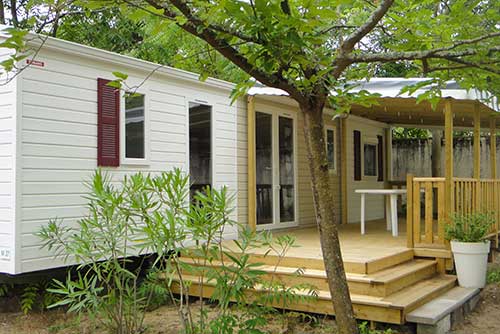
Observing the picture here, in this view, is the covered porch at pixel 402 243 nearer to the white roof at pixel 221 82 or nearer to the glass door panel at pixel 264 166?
the white roof at pixel 221 82

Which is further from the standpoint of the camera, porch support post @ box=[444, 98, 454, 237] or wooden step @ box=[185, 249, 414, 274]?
porch support post @ box=[444, 98, 454, 237]

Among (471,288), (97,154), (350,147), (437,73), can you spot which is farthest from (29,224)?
(350,147)

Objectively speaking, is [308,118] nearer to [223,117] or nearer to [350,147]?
[223,117]

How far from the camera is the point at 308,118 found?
354cm

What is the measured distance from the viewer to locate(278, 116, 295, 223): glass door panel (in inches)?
316

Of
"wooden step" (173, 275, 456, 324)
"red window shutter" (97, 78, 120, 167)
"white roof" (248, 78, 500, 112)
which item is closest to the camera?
"wooden step" (173, 275, 456, 324)

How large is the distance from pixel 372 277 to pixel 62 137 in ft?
10.5

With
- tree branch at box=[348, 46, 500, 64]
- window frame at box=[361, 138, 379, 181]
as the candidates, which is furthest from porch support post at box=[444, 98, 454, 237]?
window frame at box=[361, 138, 379, 181]

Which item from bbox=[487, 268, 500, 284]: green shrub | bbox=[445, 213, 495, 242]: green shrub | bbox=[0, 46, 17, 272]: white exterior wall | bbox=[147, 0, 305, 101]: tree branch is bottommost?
bbox=[487, 268, 500, 284]: green shrub

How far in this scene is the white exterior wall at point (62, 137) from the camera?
4.60 meters

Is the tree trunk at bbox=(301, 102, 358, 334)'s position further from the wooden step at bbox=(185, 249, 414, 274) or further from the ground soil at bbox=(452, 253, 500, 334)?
the ground soil at bbox=(452, 253, 500, 334)

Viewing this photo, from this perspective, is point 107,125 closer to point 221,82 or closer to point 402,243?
point 221,82

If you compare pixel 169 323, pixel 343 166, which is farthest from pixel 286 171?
pixel 169 323

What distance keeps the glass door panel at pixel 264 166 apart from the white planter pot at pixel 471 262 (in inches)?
114
